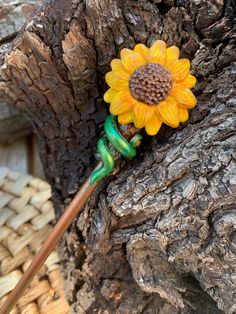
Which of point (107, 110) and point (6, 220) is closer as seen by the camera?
point (107, 110)

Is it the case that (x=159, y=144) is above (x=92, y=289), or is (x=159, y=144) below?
above

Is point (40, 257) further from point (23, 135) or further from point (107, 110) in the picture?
point (23, 135)

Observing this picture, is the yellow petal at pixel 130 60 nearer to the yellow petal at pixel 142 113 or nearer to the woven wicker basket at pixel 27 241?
the yellow petal at pixel 142 113

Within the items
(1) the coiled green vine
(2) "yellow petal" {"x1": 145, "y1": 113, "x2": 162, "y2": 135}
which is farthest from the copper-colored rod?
(2) "yellow petal" {"x1": 145, "y1": 113, "x2": 162, "y2": 135}

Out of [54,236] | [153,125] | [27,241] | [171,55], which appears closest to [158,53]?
[171,55]

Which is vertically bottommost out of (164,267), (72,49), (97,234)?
(164,267)

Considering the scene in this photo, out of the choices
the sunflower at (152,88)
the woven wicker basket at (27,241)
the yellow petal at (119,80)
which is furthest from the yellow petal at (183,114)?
the woven wicker basket at (27,241)

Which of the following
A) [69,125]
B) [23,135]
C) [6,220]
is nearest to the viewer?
[69,125]

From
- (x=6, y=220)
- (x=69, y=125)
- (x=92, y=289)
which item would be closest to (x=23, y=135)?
(x=6, y=220)
